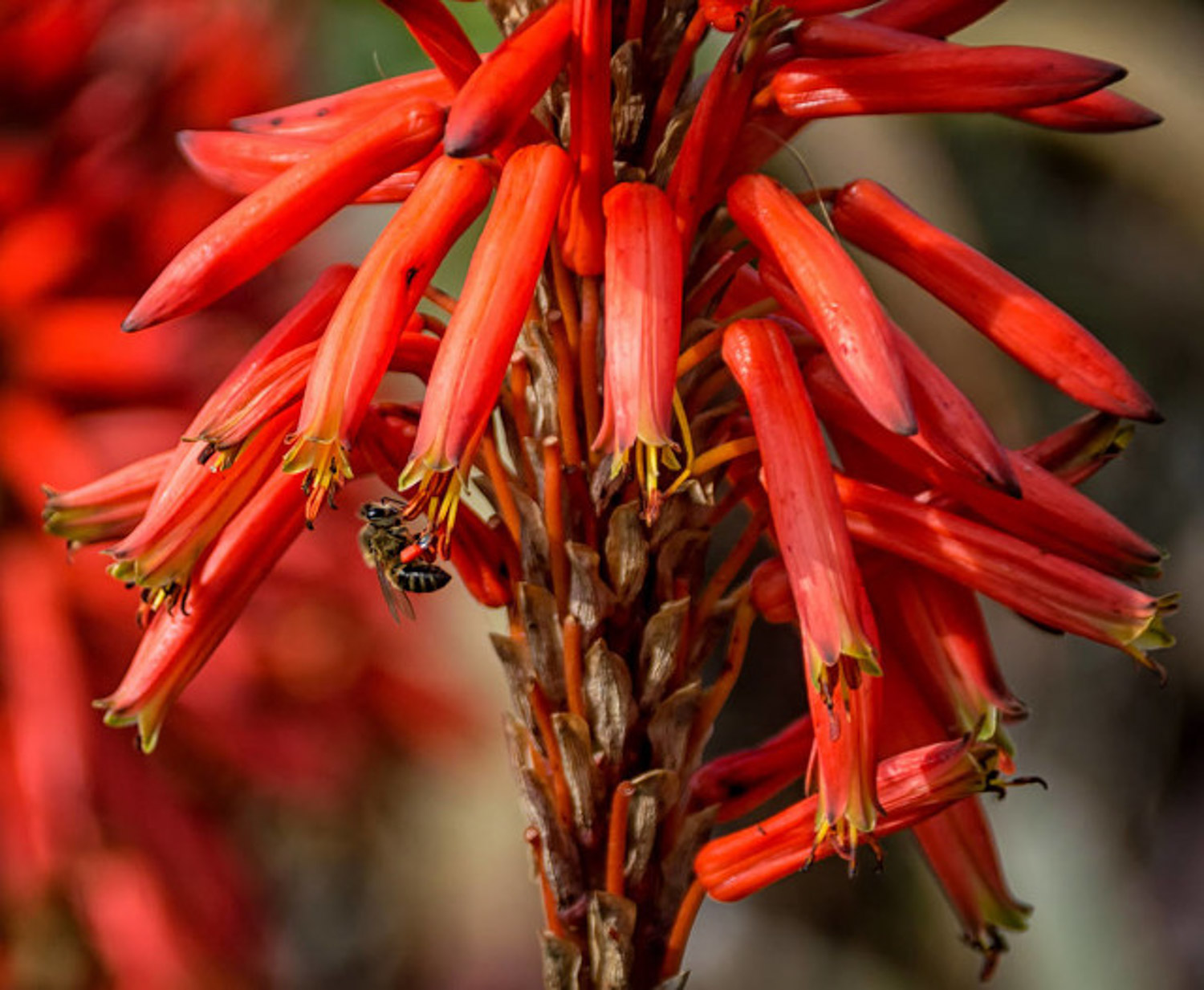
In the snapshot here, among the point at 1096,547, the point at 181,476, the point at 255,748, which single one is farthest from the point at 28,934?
the point at 1096,547

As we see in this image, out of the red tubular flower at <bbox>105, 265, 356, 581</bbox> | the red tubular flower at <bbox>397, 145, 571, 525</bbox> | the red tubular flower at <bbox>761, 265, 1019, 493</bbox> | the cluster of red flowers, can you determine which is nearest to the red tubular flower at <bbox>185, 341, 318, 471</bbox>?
the red tubular flower at <bbox>105, 265, 356, 581</bbox>

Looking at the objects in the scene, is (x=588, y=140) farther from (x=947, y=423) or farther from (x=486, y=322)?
(x=947, y=423)

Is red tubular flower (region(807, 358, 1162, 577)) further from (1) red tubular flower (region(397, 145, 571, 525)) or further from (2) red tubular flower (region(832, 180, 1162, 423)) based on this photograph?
(1) red tubular flower (region(397, 145, 571, 525))

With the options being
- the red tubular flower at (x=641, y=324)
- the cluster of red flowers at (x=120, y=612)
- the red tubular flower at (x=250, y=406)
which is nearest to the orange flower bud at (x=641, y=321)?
the red tubular flower at (x=641, y=324)

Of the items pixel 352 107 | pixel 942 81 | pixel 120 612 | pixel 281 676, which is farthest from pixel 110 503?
pixel 281 676

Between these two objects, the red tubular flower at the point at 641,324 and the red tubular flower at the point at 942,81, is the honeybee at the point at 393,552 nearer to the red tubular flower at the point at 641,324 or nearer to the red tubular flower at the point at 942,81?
the red tubular flower at the point at 641,324

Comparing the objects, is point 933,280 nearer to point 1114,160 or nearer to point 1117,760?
point 1114,160
